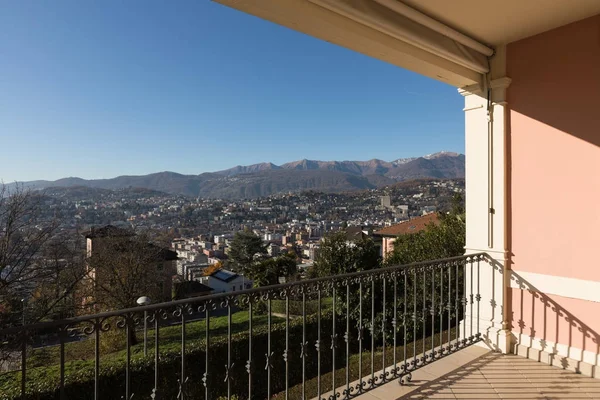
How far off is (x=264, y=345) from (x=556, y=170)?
6.62m

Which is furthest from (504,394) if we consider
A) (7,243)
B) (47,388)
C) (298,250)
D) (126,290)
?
Result: (298,250)

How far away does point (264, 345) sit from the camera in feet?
25.0

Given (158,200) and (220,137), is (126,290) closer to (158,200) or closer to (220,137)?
(158,200)

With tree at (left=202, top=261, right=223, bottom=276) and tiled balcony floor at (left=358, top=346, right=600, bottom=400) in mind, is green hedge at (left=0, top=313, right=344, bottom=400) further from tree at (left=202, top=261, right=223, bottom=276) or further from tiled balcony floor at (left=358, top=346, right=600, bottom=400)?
tree at (left=202, top=261, right=223, bottom=276)

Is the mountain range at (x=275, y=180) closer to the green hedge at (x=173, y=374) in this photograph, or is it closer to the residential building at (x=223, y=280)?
the residential building at (x=223, y=280)

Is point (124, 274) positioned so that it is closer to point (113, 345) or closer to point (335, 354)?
point (113, 345)

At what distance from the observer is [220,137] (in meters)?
41.0

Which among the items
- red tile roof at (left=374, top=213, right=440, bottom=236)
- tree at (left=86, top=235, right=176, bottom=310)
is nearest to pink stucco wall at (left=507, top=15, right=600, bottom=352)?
tree at (left=86, top=235, right=176, bottom=310)

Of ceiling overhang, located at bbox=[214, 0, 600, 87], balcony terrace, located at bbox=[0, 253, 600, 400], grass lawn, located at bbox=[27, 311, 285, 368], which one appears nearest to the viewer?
balcony terrace, located at bbox=[0, 253, 600, 400]

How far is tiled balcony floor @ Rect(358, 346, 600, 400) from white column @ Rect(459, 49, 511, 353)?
1.18ft

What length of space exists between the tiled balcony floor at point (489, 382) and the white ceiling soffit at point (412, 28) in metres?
2.43

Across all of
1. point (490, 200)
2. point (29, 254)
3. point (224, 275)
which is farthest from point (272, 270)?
point (490, 200)

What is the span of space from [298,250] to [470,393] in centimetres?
1918

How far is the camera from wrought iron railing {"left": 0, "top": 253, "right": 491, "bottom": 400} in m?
1.56
